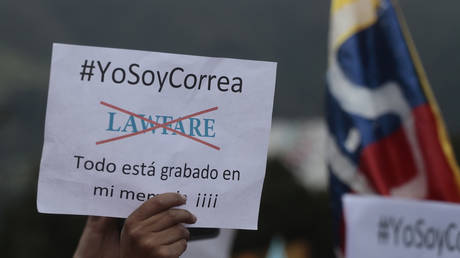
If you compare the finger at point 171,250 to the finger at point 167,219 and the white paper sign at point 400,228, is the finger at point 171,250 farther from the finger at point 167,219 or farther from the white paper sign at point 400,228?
the white paper sign at point 400,228

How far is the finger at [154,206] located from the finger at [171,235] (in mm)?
76

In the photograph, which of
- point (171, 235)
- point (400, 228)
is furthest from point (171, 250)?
point (400, 228)

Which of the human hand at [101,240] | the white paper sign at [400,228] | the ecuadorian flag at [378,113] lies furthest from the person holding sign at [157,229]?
the ecuadorian flag at [378,113]

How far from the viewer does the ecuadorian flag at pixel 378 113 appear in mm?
4492

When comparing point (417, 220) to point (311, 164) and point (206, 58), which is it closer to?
point (206, 58)

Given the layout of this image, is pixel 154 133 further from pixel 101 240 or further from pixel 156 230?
pixel 101 240

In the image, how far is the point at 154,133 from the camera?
244cm

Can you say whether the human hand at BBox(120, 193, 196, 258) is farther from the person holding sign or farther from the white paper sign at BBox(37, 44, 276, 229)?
the white paper sign at BBox(37, 44, 276, 229)

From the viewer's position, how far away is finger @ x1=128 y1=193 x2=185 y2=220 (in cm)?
229

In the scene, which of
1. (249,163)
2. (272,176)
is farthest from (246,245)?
(249,163)

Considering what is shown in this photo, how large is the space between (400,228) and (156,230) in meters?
1.89

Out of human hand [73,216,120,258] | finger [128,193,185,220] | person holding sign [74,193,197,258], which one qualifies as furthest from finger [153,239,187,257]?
human hand [73,216,120,258]

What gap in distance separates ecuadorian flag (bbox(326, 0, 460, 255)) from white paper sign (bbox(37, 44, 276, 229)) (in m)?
2.26

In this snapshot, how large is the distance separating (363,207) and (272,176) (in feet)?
105
